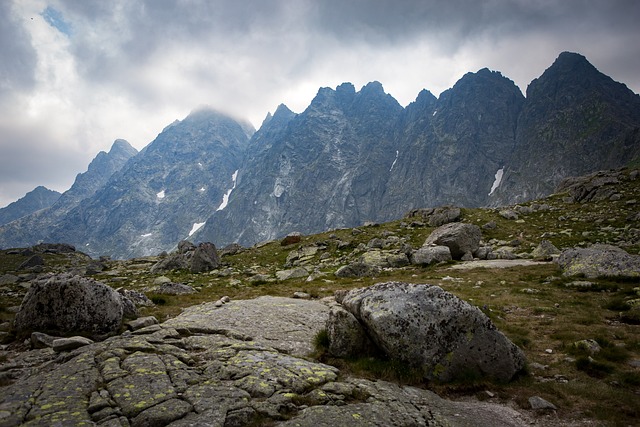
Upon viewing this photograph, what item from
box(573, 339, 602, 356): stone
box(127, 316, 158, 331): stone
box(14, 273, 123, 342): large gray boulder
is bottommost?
box(573, 339, 602, 356): stone

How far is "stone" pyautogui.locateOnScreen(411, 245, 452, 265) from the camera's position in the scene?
35.0m

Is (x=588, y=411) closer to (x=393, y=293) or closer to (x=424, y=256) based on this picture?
(x=393, y=293)

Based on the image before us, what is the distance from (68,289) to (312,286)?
16397mm

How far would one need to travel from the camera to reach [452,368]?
36.2 ft

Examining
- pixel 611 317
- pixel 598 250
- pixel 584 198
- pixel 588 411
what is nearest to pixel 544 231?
pixel 598 250

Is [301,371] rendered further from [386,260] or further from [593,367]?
[386,260]

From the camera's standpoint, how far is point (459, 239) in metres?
37.4

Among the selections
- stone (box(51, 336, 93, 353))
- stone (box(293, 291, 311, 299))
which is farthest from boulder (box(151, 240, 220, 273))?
stone (box(51, 336, 93, 353))

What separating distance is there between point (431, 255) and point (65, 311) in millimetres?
32814

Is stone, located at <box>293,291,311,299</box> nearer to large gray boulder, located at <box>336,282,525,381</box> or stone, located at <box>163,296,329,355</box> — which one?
stone, located at <box>163,296,329,355</box>

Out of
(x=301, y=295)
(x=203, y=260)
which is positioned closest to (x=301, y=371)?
(x=301, y=295)

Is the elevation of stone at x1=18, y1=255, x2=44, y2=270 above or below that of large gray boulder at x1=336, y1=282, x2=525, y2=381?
above

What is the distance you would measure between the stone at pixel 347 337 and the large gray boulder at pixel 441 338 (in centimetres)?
37

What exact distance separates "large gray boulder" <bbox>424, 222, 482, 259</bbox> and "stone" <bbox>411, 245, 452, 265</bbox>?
4.67ft
